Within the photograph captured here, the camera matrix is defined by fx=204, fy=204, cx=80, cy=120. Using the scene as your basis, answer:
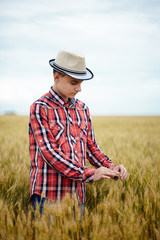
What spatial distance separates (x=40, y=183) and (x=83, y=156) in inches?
15.2

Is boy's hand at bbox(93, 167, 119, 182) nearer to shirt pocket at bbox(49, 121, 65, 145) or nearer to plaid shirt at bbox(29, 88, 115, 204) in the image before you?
plaid shirt at bbox(29, 88, 115, 204)

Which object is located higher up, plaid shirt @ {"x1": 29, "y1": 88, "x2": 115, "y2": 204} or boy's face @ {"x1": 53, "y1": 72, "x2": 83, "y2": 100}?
boy's face @ {"x1": 53, "y1": 72, "x2": 83, "y2": 100}

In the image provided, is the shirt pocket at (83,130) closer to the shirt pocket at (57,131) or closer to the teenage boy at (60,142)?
the teenage boy at (60,142)

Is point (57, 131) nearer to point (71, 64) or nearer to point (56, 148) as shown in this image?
point (56, 148)

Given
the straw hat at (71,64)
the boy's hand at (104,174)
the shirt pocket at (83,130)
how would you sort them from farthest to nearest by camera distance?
the shirt pocket at (83,130)
the straw hat at (71,64)
the boy's hand at (104,174)

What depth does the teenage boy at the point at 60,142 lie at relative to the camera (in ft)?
4.37

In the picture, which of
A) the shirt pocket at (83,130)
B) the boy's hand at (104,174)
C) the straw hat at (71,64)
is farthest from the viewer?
the shirt pocket at (83,130)

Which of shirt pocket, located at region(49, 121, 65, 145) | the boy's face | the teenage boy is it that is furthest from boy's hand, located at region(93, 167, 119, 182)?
Answer: the boy's face

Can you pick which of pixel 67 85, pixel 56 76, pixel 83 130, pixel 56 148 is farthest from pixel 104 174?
pixel 56 76

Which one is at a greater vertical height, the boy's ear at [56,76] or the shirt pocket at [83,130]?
the boy's ear at [56,76]

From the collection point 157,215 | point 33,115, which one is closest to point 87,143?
point 33,115

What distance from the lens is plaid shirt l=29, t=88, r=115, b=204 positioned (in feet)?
4.37

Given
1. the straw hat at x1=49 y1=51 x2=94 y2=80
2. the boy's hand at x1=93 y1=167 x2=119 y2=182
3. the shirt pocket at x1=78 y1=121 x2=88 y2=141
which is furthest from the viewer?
the shirt pocket at x1=78 y1=121 x2=88 y2=141

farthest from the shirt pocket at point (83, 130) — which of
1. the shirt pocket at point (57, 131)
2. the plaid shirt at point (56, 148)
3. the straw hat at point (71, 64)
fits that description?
the straw hat at point (71, 64)
